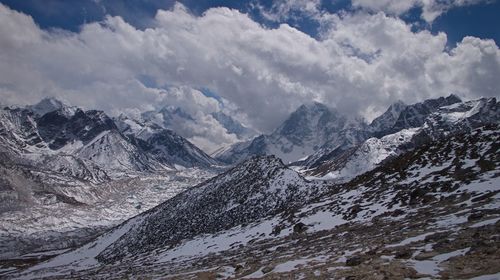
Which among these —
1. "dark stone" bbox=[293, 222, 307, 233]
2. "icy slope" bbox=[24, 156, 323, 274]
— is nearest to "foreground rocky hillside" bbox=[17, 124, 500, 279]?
"dark stone" bbox=[293, 222, 307, 233]

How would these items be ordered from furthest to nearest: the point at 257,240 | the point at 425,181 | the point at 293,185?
the point at 293,185, the point at 257,240, the point at 425,181

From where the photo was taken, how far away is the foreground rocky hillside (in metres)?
19.3

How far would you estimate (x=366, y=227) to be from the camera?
114 feet

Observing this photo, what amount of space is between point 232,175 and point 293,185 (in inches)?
831

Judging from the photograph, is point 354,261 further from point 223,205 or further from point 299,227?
point 223,205

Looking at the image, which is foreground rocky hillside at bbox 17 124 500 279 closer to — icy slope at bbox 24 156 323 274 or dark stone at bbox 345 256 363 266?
dark stone at bbox 345 256 363 266

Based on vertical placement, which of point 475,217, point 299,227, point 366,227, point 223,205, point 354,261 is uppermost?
point 223,205

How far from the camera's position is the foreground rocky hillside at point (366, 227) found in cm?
1931

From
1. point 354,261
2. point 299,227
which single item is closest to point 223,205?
point 299,227

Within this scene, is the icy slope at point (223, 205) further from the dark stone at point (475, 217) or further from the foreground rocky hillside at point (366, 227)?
the dark stone at point (475, 217)

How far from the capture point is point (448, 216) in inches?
1099

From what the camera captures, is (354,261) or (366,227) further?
(366,227)

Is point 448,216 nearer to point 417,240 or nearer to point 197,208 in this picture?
point 417,240

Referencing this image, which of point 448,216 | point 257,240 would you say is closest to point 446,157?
point 448,216
